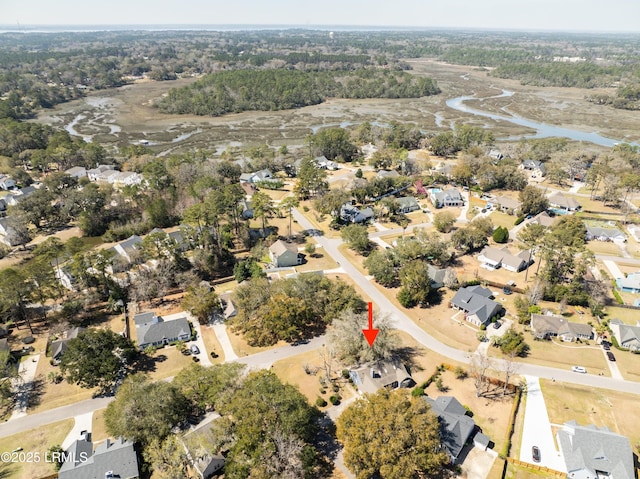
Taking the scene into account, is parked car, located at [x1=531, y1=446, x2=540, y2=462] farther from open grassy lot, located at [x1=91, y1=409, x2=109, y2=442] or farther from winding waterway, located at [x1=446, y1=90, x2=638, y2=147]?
winding waterway, located at [x1=446, y1=90, x2=638, y2=147]

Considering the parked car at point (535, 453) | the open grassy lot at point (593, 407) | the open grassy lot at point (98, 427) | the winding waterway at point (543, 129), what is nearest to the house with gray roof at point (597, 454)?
the parked car at point (535, 453)

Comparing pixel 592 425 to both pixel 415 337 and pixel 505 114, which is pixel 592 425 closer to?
pixel 415 337

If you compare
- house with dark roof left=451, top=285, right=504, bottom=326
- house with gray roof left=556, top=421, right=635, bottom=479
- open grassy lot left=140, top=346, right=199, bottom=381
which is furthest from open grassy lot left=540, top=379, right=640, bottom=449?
open grassy lot left=140, top=346, right=199, bottom=381

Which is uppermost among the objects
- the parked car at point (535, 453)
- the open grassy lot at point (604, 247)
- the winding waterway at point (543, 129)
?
the winding waterway at point (543, 129)

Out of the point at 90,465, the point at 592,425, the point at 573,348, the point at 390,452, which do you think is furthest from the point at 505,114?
the point at 90,465

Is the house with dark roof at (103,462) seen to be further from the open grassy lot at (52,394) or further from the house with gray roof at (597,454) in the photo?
the house with gray roof at (597,454)
